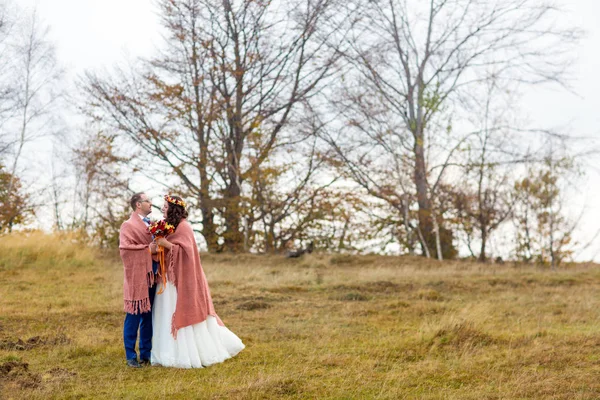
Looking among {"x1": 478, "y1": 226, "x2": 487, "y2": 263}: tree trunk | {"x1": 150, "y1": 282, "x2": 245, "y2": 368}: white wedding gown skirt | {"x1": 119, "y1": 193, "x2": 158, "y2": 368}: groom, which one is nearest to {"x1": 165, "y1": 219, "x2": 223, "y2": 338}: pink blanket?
{"x1": 150, "y1": 282, "x2": 245, "y2": 368}: white wedding gown skirt

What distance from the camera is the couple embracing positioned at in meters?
7.66

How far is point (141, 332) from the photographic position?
7902 mm

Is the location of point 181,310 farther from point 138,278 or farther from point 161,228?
point 161,228

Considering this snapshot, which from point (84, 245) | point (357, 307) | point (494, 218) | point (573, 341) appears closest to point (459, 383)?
point (573, 341)

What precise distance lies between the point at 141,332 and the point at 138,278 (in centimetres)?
67

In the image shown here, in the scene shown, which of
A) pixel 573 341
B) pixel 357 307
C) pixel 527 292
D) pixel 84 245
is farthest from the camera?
pixel 84 245

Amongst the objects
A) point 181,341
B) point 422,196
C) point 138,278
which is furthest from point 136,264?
point 422,196

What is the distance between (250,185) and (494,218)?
8269mm

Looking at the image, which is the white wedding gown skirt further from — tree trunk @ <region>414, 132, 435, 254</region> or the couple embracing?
tree trunk @ <region>414, 132, 435, 254</region>

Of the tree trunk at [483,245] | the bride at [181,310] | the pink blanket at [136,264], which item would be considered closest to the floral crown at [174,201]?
the bride at [181,310]

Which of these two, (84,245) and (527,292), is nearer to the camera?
(527,292)

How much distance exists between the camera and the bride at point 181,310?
25.1ft

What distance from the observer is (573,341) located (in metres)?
8.85

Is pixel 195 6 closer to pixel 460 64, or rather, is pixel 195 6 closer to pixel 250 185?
pixel 250 185
